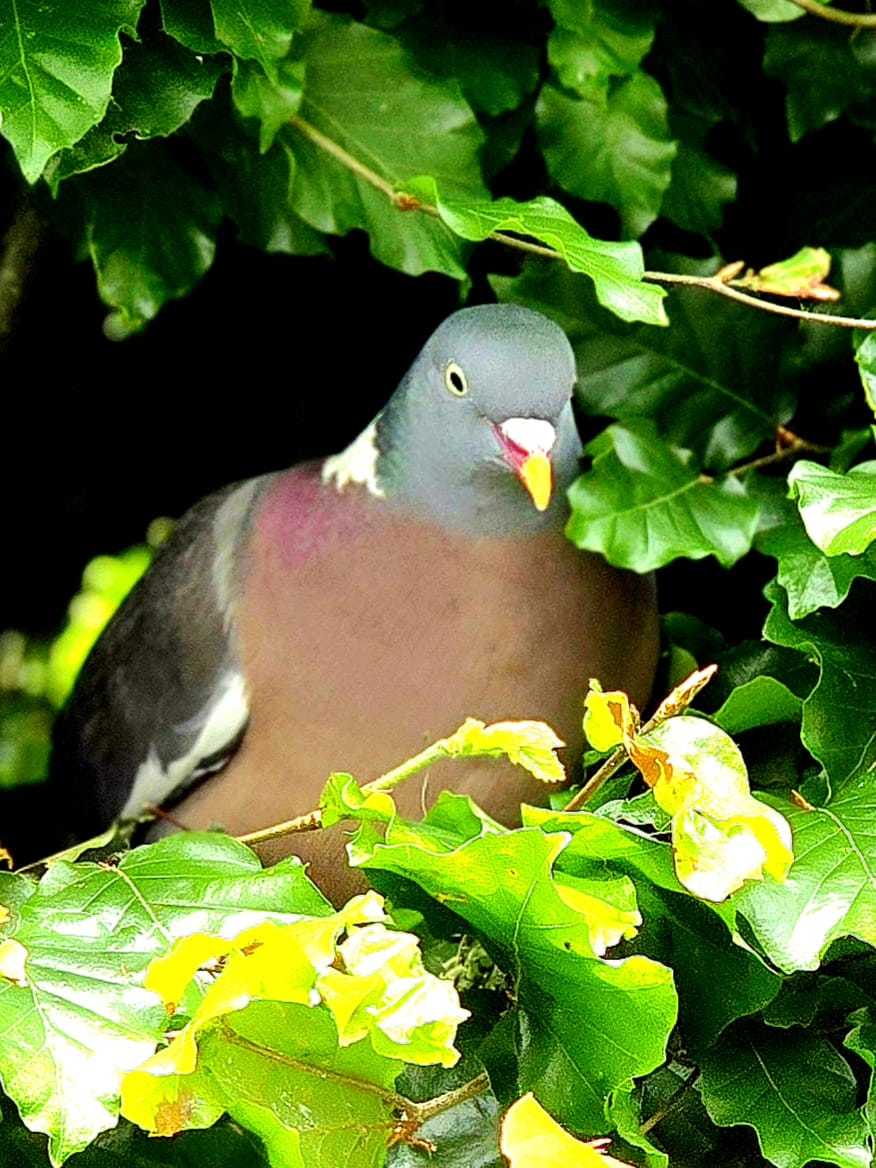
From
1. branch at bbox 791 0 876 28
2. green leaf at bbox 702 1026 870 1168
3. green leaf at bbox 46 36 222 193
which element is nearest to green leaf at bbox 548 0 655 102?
branch at bbox 791 0 876 28

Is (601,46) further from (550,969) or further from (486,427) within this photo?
(550,969)

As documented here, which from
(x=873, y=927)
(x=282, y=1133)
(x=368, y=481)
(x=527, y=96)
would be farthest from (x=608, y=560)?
(x=282, y=1133)

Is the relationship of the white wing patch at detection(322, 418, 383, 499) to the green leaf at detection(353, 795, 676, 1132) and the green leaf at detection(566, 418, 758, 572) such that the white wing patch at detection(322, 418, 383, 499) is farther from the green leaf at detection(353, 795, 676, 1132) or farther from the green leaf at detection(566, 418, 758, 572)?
the green leaf at detection(353, 795, 676, 1132)

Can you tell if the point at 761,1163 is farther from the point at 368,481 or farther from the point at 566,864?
the point at 368,481

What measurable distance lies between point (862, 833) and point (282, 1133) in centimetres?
39

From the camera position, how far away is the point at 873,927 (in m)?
0.93

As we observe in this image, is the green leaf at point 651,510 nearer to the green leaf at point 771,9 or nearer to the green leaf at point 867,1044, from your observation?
the green leaf at point 771,9

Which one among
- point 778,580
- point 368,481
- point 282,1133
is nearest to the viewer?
point 282,1133

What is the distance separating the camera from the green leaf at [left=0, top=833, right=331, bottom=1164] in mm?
847

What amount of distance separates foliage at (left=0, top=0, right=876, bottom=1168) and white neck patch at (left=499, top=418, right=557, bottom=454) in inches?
2.0

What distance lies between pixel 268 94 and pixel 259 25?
5.2 inches

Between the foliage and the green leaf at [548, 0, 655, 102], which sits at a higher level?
the green leaf at [548, 0, 655, 102]

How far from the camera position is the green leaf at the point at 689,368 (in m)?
1.62

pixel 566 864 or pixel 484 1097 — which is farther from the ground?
pixel 566 864
